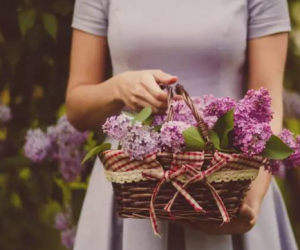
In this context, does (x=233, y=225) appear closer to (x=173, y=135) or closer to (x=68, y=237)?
(x=173, y=135)

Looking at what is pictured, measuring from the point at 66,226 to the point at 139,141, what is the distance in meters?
1.29

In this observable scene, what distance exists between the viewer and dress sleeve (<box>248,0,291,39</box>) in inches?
81.5

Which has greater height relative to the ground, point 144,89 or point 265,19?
point 265,19

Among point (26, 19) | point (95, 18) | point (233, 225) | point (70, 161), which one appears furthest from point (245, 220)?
point (26, 19)

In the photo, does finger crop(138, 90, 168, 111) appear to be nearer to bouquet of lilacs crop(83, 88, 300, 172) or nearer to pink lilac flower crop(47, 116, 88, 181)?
bouquet of lilacs crop(83, 88, 300, 172)

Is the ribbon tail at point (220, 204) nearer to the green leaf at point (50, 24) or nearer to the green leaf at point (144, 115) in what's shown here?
the green leaf at point (144, 115)

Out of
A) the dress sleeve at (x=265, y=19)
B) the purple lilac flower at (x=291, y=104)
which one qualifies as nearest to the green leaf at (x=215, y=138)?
the dress sleeve at (x=265, y=19)

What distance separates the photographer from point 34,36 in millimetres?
2779

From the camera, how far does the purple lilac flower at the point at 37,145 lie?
273 cm

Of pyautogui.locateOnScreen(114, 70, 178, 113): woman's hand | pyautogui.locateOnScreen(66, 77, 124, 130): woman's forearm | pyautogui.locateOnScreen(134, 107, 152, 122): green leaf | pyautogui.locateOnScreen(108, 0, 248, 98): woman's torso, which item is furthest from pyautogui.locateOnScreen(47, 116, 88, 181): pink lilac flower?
pyautogui.locateOnScreen(134, 107, 152, 122): green leaf

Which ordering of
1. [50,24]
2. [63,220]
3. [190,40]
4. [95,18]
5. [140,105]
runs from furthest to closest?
[63,220] → [50,24] → [95,18] → [190,40] → [140,105]

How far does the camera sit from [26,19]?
270 cm

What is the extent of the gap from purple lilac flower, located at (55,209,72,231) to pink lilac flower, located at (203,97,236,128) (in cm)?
124

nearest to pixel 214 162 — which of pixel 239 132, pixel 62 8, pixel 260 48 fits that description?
pixel 239 132
